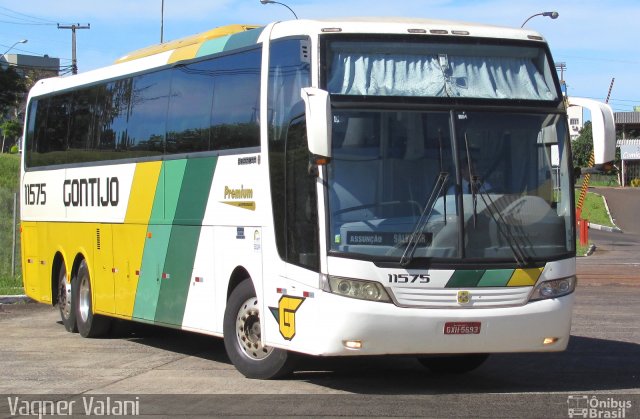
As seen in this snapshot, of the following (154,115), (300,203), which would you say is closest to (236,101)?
(300,203)

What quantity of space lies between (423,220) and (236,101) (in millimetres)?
2775

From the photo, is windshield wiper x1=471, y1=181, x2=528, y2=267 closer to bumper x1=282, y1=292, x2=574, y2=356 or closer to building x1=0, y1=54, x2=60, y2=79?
bumper x1=282, y1=292, x2=574, y2=356

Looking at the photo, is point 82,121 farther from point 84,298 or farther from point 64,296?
point 64,296

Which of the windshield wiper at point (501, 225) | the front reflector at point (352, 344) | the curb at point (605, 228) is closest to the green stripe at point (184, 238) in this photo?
the front reflector at point (352, 344)

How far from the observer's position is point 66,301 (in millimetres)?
15711

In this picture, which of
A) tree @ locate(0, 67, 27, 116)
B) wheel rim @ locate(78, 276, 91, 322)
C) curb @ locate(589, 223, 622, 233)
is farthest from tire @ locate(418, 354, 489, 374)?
tree @ locate(0, 67, 27, 116)

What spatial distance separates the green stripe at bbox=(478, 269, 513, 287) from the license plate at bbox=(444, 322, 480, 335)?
357 millimetres

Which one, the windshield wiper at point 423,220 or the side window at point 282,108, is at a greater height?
the side window at point 282,108

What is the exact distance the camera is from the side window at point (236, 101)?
10719 millimetres

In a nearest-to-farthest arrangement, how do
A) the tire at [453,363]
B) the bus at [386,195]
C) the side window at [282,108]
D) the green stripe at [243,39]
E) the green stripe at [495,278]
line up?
1. the bus at [386,195]
2. the green stripe at [495,278]
3. the side window at [282,108]
4. the green stripe at [243,39]
5. the tire at [453,363]

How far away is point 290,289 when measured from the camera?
9.77 m

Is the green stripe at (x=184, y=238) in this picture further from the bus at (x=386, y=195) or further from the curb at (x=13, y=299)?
the curb at (x=13, y=299)

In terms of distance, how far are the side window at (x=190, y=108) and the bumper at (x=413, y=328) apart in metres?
3.04

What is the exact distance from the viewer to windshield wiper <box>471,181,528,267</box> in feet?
31.3
